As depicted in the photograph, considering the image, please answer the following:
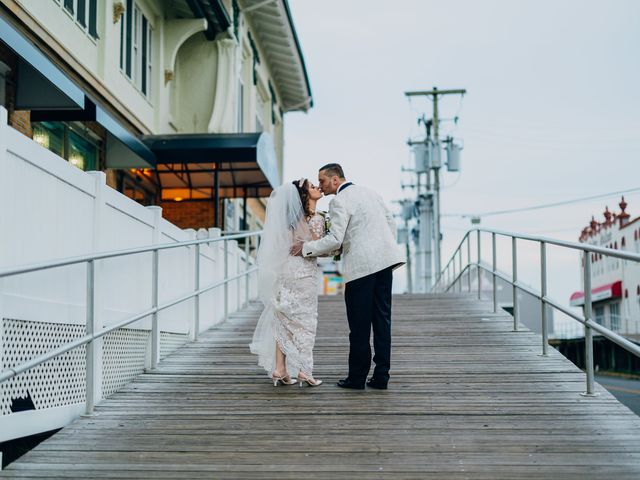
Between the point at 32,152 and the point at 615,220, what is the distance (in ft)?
188

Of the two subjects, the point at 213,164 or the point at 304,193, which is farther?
the point at 213,164

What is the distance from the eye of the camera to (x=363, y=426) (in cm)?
587

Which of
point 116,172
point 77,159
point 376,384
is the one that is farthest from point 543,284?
point 116,172

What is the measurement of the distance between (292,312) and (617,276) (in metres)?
57.1

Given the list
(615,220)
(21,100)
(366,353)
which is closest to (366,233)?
(366,353)

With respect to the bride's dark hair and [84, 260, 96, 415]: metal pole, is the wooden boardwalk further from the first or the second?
the bride's dark hair

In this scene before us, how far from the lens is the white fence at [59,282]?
5.68 metres

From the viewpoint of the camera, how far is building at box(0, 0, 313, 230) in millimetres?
10000

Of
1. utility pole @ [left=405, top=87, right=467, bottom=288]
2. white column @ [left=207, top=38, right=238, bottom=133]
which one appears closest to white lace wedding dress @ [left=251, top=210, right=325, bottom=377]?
white column @ [left=207, top=38, right=238, bottom=133]

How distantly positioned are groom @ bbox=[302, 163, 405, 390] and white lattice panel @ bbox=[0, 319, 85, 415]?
2176 mm

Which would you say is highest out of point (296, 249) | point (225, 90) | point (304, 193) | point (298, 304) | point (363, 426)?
point (225, 90)

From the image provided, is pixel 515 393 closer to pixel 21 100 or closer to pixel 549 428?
pixel 549 428

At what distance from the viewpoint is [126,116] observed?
14.3 metres

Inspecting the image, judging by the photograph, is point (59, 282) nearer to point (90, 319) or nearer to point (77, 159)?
point (90, 319)
